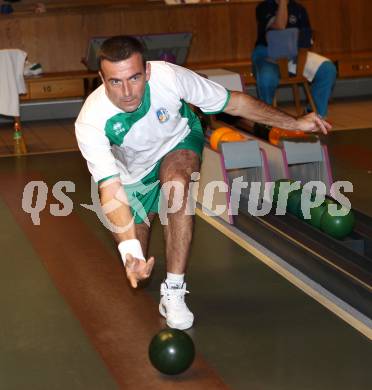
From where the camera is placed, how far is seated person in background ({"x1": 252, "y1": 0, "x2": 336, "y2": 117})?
24.9ft

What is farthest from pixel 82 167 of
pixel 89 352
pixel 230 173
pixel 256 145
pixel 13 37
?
pixel 89 352

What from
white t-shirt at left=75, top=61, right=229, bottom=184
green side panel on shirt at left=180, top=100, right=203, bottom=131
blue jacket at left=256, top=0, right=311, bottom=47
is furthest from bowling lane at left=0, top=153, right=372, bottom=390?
blue jacket at left=256, top=0, right=311, bottom=47

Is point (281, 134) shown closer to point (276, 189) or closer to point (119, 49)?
point (276, 189)

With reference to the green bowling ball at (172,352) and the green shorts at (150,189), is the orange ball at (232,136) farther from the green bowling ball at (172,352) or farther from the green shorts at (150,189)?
the green bowling ball at (172,352)

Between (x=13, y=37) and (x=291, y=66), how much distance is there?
2.65 m

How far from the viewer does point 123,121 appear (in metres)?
3.43

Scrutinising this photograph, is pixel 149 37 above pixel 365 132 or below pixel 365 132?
above

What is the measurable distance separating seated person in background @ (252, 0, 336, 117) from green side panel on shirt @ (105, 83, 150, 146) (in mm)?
4220

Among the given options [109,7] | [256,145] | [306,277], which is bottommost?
[306,277]

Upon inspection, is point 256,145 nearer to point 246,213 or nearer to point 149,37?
point 246,213

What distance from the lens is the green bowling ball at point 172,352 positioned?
313 centimetres

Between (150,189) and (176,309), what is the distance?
1.63ft

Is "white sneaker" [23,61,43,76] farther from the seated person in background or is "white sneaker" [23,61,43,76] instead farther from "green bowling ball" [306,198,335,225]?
"green bowling ball" [306,198,335,225]

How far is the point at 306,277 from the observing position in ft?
13.8
